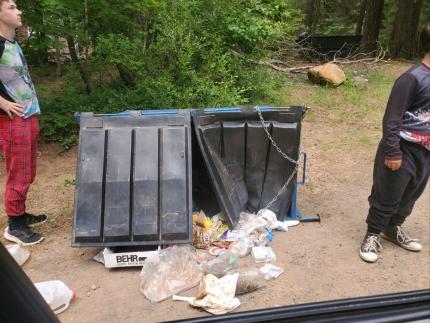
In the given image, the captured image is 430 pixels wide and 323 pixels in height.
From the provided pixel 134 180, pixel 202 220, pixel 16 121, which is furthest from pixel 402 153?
pixel 16 121

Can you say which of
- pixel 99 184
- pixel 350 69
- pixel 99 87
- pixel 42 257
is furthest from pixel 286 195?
pixel 350 69

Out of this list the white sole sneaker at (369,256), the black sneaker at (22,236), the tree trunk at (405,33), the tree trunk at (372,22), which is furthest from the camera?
the tree trunk at (372,22)

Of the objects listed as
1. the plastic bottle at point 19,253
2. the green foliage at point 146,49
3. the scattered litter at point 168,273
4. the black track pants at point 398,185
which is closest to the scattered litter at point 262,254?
the scattered litter at point 168,273

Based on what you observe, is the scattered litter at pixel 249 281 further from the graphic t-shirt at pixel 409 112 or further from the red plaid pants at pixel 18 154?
the red plaid pants at pixel 18 154

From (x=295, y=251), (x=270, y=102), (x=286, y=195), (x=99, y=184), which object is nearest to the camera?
(x=99, y=184)

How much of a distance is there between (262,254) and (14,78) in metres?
2.45

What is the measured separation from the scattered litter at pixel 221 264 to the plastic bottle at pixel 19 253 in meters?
1.49

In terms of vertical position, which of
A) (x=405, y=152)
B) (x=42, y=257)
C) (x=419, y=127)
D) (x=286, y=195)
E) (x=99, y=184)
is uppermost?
(x=419, y=127)

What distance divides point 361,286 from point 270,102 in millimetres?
4807

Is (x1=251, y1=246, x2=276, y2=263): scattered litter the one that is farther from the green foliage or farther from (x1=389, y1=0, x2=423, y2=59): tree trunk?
(x1=389, y1=0, x2=423, y2=59): tree trunk

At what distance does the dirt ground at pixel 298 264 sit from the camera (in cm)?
288

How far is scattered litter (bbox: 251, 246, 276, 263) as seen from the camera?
3.35 metres

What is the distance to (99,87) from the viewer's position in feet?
22.5

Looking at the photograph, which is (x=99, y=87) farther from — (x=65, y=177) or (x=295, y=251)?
(x=295, y=251)
